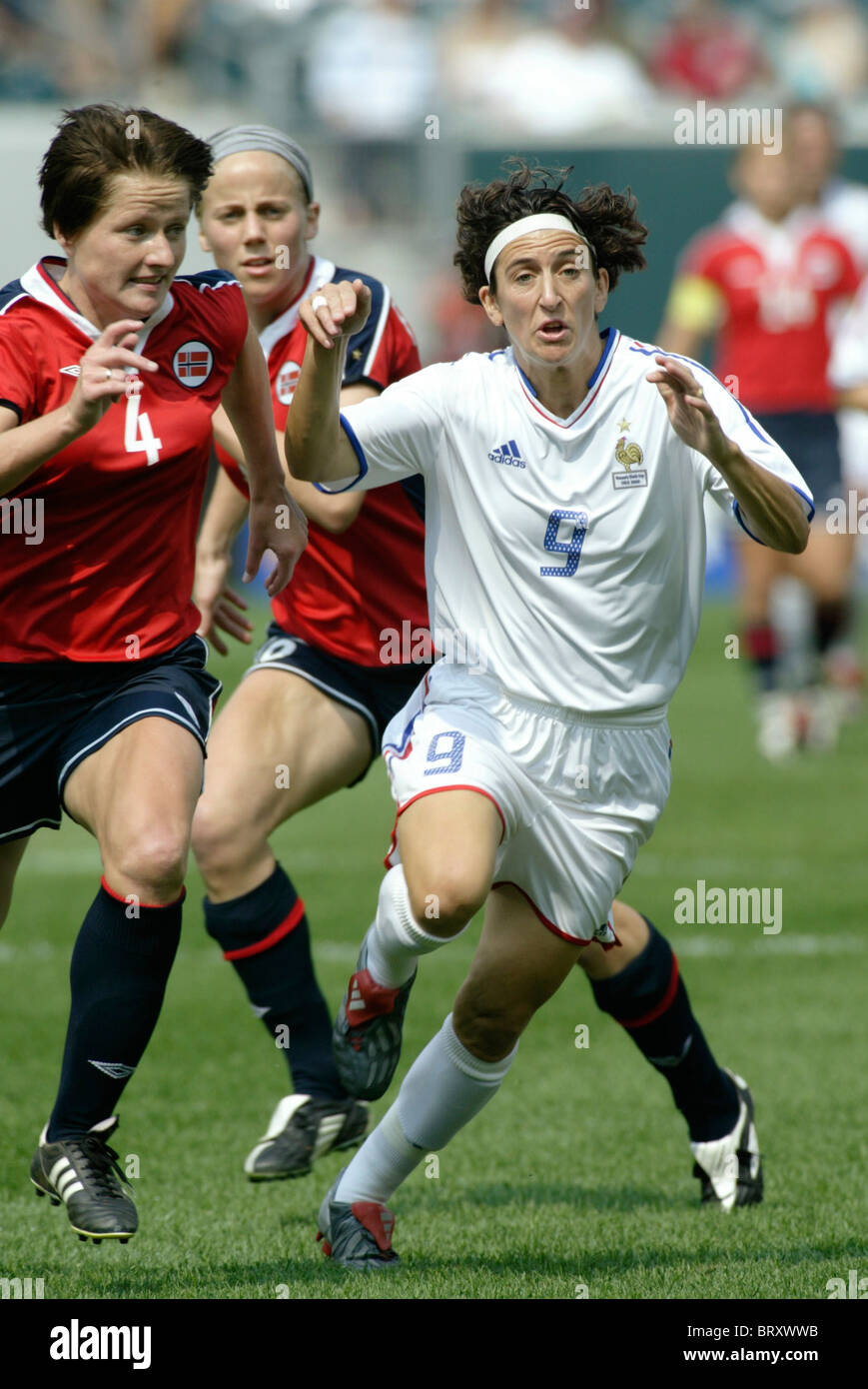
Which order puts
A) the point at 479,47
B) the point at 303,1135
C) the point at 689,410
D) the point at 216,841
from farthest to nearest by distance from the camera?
the point at 479,47, the point at 216,841, the point at 303,1135, the point at 689,410

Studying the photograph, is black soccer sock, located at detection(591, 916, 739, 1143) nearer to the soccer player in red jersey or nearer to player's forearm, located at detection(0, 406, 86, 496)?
the soccer player in red jersey

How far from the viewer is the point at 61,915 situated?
8.17 meters

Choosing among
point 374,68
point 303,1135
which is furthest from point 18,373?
point 374,68

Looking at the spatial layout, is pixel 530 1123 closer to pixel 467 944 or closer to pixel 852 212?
pixel 467 944

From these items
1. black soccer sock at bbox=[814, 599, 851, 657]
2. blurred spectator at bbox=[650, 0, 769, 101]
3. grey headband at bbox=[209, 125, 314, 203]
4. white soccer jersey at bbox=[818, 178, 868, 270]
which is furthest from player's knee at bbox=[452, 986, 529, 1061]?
blurred spectator at bbox=[650, 0, 769, 101]

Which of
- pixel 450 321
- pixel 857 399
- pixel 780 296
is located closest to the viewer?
pixel 857 399

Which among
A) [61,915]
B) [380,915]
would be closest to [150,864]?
[380,915]

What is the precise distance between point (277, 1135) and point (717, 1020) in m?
2.13

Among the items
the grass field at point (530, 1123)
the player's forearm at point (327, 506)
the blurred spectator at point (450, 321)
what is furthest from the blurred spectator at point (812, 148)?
the player's forearm at point (327, 506)

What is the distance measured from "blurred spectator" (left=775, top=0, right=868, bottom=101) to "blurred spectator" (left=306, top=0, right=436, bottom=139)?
4.08 metres

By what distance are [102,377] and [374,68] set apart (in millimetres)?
17031

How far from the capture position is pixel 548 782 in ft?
13.1
